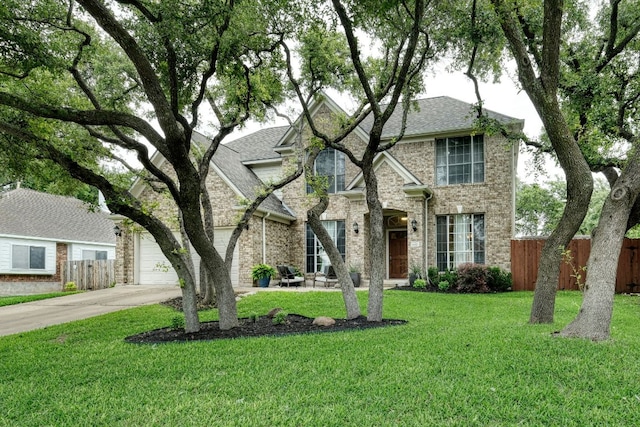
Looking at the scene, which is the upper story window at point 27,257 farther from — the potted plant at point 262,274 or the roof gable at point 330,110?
the roof gable at point 330,110

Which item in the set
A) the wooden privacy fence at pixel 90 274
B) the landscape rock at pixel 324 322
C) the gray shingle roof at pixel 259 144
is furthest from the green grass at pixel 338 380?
the gray shingle roof at pixel 259 144

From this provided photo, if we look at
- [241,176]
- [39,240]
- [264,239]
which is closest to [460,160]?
[264,239]

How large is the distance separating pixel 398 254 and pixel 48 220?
18.7 m

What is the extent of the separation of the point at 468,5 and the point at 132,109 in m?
9.20

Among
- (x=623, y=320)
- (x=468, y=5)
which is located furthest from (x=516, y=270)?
(x=468, y=5)

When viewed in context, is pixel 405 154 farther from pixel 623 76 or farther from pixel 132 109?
pixel 132 109

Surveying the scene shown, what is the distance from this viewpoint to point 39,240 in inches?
795

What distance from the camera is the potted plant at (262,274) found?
15586 mm

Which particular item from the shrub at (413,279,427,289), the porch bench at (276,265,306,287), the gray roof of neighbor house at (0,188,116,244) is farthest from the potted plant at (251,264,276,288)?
the gray roof of neighbor house at (0,188,116,244)

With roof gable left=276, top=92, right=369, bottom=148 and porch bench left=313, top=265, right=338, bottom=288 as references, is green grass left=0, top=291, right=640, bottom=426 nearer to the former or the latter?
porch bench left=313, top=265, right=338, bottom=288

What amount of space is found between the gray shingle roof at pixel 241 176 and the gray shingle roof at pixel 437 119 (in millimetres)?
5133

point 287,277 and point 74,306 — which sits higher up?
point 287,277

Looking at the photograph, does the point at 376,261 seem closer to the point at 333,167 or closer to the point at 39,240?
the point at 333,167

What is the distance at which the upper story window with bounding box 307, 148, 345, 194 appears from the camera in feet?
59.0
